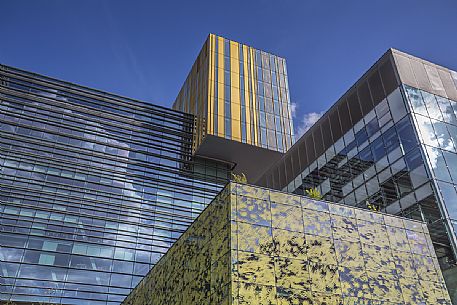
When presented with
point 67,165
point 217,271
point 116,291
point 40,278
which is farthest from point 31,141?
point 217,271

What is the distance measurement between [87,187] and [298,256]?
25166 mm

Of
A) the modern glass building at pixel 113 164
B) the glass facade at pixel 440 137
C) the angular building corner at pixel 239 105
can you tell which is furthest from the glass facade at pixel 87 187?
the glass facade at pixel 440 137

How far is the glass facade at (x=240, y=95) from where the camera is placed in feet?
124

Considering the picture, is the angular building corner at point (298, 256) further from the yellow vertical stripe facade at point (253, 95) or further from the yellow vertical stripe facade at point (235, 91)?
the yellow vertical stripe facade at point (253, 95)

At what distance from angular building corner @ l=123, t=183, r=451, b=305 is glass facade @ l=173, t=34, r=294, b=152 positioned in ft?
70.1

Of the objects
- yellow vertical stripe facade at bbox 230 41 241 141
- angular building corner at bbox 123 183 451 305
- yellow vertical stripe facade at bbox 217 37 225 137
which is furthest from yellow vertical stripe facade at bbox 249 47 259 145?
angular building corner at bbox 123 183 451 305

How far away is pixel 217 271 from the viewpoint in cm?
1364

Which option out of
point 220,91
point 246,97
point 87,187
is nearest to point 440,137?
point 246,97

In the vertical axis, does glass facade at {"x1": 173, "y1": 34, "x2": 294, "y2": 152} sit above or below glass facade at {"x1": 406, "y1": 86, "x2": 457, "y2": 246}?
above

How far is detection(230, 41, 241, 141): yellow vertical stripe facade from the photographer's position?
124 feet

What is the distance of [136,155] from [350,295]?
27383mm

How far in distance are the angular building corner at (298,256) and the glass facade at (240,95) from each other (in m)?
21.4

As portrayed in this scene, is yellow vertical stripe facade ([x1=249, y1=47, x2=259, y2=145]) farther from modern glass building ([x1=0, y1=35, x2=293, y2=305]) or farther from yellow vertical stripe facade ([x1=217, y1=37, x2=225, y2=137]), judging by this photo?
yellow vertical stripe facade ([x1=217, y1=37, x2=225, y2=137])

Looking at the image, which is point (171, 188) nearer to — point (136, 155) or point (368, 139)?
point (136, 155)
